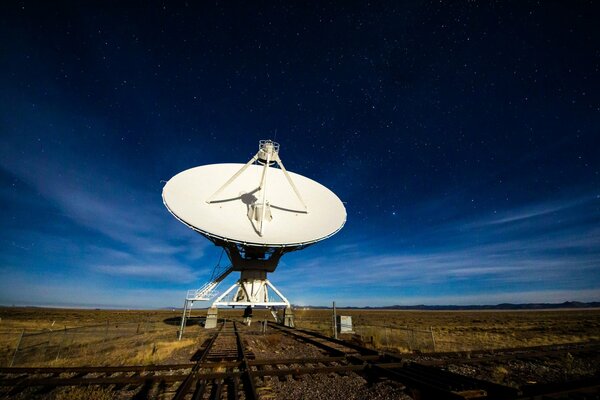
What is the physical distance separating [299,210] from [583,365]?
17.7 metres

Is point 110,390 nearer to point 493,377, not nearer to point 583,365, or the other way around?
point 493,377

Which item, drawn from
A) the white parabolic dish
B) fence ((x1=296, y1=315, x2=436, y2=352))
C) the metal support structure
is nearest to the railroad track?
fence ((x1=296, y1=315, x2=436, y2=352))

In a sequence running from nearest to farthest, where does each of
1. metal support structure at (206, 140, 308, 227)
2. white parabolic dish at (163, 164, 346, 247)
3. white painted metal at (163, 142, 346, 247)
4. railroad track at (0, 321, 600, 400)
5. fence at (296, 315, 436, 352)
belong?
railroad track at (0, 321, 600, 400)
fence at (296, 315, 436, 352)
white parabolic dish at (163, 164, 346, 247)
white painted metal at (163, 142, 346, 247)
metal support structure at (206, 140, 308, 227)

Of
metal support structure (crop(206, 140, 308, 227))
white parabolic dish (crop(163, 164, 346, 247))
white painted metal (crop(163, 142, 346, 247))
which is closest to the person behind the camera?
white parabolic dish (crop(163, 164, 346, 247))

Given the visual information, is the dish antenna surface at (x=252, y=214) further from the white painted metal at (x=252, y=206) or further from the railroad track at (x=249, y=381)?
the railroad track at (x=249, y=381)

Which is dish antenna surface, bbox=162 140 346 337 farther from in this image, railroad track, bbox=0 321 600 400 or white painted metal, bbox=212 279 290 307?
railroad track, bbox=0 321 600 400

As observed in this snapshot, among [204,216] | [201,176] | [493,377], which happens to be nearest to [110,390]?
[493,377]

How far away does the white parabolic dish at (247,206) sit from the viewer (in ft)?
63.7

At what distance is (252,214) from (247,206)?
1.06 metres

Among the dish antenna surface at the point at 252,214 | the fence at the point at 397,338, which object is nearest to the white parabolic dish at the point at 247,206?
the dish antenna surface at the point at 252,214

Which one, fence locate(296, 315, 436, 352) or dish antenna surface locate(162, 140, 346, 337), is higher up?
dish antenna surface locate(162, 140, 346, 337)

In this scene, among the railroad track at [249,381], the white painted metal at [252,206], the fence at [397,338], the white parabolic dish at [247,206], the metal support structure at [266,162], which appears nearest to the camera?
the railroad track at [249,381]

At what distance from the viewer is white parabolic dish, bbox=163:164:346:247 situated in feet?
63.7

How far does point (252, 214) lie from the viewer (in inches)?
887
